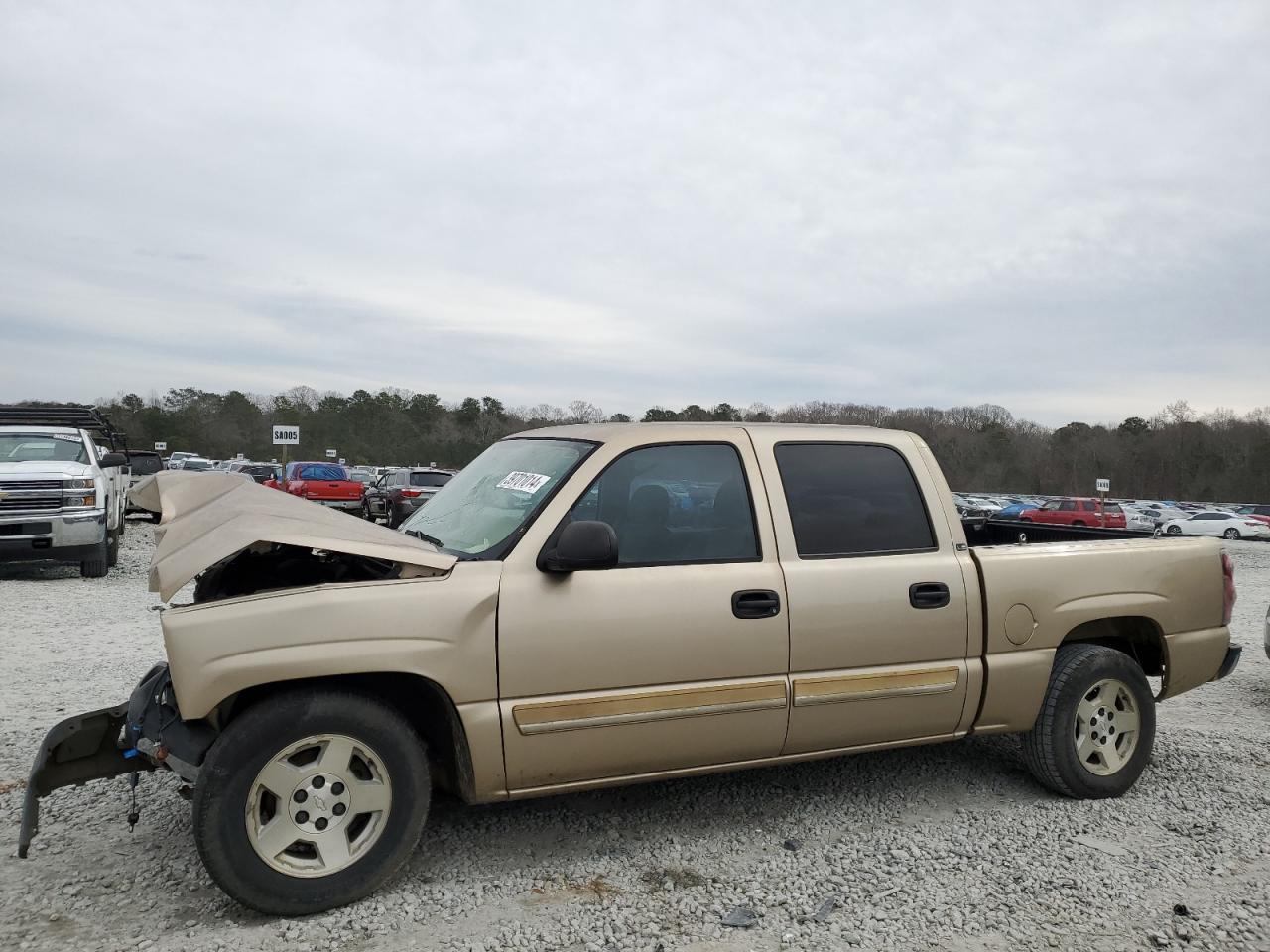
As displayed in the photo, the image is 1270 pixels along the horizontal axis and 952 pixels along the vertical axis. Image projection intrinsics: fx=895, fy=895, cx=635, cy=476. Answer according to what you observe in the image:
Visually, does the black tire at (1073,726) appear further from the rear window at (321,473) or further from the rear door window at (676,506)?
the rear window at (321,473)

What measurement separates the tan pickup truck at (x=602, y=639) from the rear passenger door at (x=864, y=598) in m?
0.01

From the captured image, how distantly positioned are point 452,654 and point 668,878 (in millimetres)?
1224

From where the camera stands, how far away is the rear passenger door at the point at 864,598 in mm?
3709

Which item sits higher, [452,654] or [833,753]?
[452,654]

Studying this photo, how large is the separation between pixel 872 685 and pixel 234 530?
259cm

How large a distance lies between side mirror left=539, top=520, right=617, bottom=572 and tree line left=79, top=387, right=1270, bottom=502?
58.4m

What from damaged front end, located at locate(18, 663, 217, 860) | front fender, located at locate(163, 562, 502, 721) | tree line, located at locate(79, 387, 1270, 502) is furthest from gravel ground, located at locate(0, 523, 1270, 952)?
tree line, located at locate(79, 387, 1270, 502)

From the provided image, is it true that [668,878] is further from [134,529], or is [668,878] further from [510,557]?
[134,529]

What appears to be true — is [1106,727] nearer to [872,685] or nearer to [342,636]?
[872,685]

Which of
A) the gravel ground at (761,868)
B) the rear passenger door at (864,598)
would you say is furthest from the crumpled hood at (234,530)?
the rear passenger door at (864,598)

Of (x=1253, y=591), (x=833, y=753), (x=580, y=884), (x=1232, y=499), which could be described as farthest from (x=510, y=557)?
(x=1232, y=499)

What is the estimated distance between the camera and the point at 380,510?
619 cm

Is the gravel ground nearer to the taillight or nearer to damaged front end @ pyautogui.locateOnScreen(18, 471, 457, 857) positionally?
damaged front end @ pyautogui.locateOnScreen(18, 471, 457, 857)

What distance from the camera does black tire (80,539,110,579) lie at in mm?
11672
